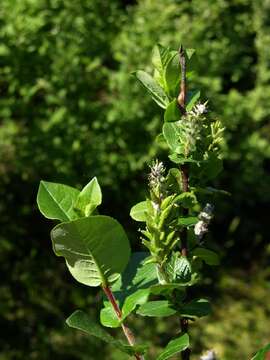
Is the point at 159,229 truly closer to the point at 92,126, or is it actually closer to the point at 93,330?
the point at 93,330

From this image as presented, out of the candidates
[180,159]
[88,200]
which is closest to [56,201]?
[88,200]

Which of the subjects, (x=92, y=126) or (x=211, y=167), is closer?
(x=211, y=167)

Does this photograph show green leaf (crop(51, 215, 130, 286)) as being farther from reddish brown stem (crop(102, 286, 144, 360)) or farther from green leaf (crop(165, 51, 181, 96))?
green leaf (crop(165, 51, 181, 96))

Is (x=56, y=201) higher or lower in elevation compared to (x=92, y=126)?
higher

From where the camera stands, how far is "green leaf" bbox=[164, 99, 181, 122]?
670 mm

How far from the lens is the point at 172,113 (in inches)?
26.6

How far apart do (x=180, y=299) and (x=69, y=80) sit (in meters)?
2.19

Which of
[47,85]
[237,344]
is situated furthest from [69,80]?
[237,344]

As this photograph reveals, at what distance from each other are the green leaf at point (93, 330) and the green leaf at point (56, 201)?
97 millimetres

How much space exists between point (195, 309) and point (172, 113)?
0.21 meters

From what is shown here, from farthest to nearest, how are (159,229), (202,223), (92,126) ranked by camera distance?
(92,126)
(202,223)
(159,229)

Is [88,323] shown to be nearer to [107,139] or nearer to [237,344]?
[107,139]

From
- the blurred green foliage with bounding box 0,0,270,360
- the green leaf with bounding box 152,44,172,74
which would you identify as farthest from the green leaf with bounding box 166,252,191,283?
the blurred green foliage with bounding box 0,0,270,360

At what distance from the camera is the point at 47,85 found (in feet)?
9.02
